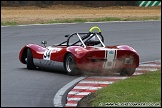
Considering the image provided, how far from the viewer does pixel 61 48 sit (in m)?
15.4

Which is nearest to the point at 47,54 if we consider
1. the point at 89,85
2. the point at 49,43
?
the point at 89,85

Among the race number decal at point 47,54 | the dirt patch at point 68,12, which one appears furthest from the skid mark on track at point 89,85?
the dirt patch at point 68,12

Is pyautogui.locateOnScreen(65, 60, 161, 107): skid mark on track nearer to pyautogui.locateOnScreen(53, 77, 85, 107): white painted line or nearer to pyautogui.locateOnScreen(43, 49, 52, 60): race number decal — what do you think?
pyautogui.locateOnScreen(53, 77, 85, 107): white painted line

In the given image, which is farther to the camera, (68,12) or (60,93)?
(68,12)

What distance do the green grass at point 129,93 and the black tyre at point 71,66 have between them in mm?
1657

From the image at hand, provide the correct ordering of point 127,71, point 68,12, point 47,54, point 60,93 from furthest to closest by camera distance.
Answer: point 68,12
point 47,54
point 127,71
point 60,93

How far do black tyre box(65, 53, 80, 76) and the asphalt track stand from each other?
18cm

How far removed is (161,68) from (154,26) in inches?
504

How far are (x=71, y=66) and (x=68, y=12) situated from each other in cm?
2318

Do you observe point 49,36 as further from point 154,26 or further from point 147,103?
point 147,103

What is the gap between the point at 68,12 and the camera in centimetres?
3797

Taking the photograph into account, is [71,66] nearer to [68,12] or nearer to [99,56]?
[99,56]

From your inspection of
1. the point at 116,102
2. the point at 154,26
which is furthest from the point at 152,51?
the point at 116,102

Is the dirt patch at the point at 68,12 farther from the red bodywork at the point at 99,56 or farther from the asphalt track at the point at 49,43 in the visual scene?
the red bodywork at the point at 99,56
